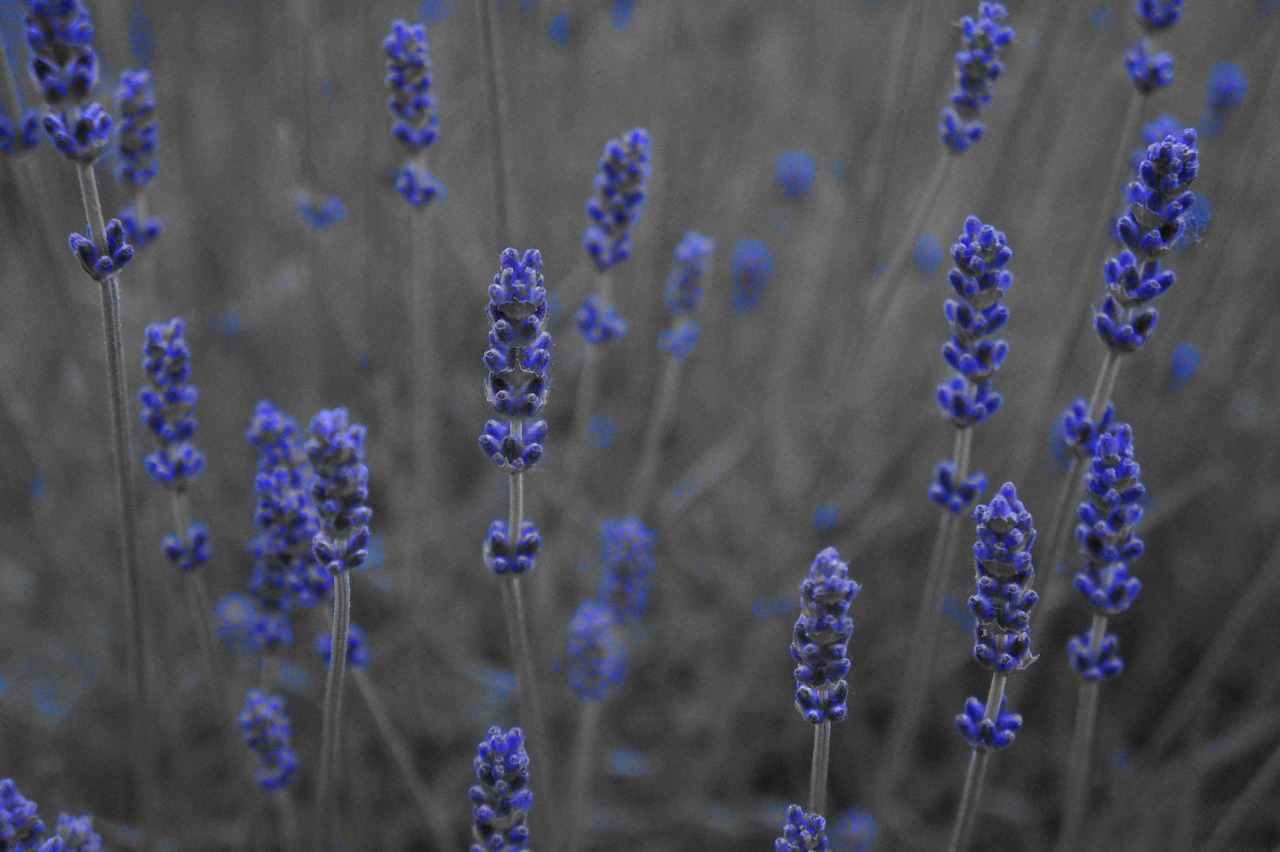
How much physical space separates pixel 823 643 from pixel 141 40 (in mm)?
3169

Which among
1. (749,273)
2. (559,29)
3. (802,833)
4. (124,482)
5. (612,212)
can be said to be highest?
(559,29)

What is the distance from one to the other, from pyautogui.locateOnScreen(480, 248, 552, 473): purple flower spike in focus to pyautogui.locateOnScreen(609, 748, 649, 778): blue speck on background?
148 cm

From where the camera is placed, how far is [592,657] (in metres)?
2.21

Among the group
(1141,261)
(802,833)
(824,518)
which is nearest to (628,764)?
(824,518)

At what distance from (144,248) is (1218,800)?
290cm

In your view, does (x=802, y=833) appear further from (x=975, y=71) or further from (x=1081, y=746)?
(x=975, y=71)

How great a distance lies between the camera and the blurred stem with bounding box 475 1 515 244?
6.83 feet

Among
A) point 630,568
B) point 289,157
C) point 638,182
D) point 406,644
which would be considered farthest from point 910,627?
point 289,157

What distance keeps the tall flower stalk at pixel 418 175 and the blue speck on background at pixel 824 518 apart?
39.8 inches

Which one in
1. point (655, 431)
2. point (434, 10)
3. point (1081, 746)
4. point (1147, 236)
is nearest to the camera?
point (1147, 236)

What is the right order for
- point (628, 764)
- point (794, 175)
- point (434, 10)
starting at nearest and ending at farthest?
point (628, 764), point (794, 175), point (434, 10)

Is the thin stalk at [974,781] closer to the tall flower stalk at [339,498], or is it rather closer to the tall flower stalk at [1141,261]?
the tall flower stalk at [1141,261]

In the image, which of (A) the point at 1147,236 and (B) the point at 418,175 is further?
(B) the point at 418,175

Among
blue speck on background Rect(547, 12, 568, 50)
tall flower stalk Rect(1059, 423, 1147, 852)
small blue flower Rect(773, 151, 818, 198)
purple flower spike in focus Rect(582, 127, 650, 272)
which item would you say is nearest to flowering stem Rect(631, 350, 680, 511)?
purple flower spike in focus Rect(582, 127, 650, 272)
